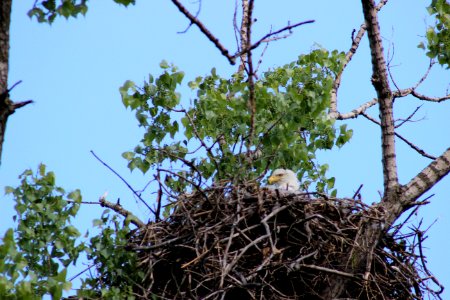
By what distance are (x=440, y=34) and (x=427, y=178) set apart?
6.25 ft

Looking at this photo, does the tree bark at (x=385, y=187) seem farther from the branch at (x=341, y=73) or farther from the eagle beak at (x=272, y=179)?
the branch at (x=341, y=73)

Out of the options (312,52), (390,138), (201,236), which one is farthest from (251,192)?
(312,52)

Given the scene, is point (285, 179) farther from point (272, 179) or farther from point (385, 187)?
point (385, 187)

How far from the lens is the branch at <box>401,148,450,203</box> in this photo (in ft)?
24.3

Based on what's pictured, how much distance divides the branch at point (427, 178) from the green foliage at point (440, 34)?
1.45 meters

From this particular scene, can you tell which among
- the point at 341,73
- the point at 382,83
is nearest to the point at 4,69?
the point at 382,83

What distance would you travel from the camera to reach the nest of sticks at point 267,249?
7.28m

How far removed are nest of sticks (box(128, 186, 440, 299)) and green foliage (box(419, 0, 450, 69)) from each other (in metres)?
1.98

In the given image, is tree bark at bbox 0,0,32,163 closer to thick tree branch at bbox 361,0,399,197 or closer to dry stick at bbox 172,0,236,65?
dry stick at bbox 172,0,236,65

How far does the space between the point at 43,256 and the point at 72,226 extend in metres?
0.35

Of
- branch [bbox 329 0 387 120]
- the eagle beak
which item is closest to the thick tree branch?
the eagle beak

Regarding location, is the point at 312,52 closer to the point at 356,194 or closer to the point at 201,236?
the point at 356,194

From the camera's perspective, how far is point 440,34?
864 cm

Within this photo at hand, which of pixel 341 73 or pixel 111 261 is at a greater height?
pixel 341 73
